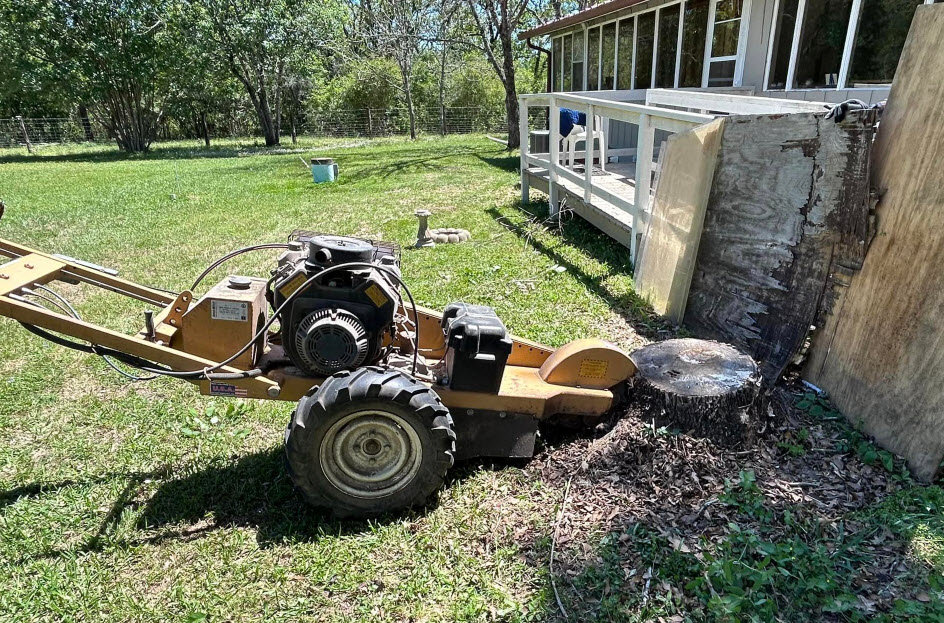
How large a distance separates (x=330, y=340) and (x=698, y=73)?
9927 mm

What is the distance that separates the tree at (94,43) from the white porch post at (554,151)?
21.3m

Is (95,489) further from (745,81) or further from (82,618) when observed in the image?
(745,81)

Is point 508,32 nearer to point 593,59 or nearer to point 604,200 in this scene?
point 593,59

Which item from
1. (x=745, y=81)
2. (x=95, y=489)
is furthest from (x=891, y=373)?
(x=745, y=81)

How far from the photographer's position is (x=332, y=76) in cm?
3488

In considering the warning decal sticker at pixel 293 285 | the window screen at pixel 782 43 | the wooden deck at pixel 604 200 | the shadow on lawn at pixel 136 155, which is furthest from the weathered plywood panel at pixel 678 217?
the shadow on lawn at pixel 136 155

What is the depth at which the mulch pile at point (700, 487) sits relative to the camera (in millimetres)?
2703

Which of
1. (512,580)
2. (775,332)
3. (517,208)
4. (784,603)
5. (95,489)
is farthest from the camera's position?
(517,208)

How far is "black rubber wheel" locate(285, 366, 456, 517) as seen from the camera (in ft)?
9.20

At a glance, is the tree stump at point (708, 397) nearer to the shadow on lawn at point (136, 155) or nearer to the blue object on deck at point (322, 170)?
the blue object on deck at point (322, 170)

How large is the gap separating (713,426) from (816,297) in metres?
1.27

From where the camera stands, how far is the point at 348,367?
307 centimetres

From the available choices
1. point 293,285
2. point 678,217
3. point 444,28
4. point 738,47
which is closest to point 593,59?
point 738,47

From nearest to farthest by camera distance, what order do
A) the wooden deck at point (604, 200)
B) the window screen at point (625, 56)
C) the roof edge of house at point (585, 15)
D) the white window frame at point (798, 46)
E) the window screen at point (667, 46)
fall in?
the wooden deck at point (604, 200), the white window frame at point (798, 46), the window screen at point (667, 46), the roof edge of house at point (585, 15), the window screen at point (625, 56)
